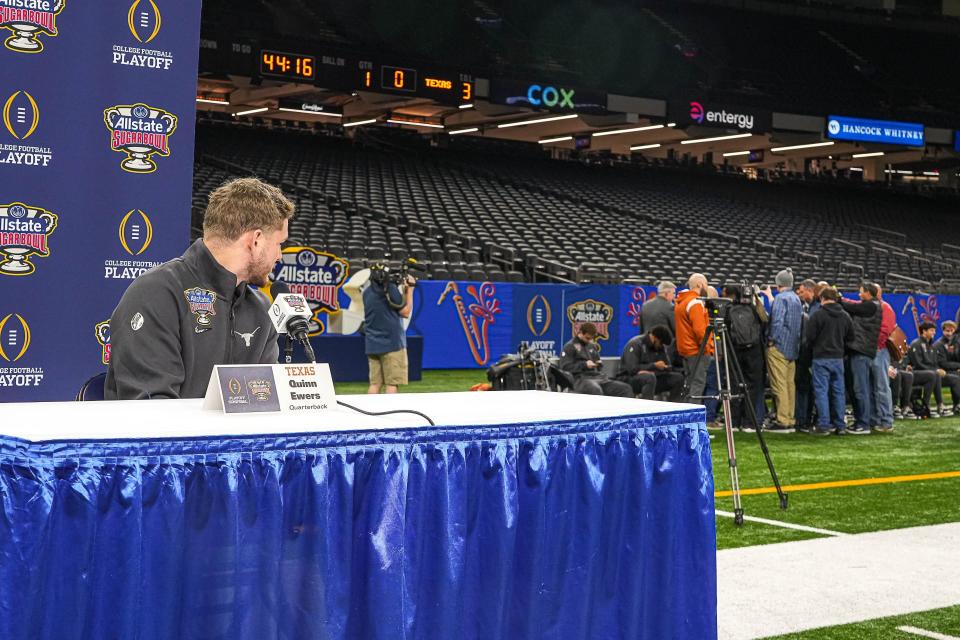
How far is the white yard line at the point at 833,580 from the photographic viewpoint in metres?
5.29

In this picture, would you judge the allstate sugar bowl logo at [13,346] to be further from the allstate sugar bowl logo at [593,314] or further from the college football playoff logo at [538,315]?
the allstate sugar bowl logo at [593,314]

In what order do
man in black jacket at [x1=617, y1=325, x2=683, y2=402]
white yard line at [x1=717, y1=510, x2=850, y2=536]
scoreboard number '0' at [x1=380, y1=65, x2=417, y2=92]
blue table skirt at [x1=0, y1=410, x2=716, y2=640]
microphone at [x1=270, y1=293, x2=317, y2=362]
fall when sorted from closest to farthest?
1. blue table skirt at [x1=0, y1=410, x2=716, y2=640]
2. microphone at [x1=270, y1=293, x2=317, y2=362]
3. white yard line at [x1=717, y1=510, x2=850, y2=536]
4. man in black jacket at [x1=617, y1=325, x2=683, y2=402]
5. scoreboard number '0' at [x1=380, y1=65, x2=417, y2=92]

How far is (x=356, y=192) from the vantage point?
94.8 feet

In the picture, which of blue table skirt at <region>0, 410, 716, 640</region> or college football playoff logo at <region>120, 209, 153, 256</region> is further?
college football playoff logo at <region>120, 209, 153, 256</region>

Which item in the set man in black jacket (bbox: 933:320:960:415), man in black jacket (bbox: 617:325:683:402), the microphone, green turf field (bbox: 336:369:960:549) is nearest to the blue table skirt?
the microphone

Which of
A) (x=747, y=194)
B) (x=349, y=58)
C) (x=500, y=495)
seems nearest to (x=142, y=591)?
(x=500, y=495)

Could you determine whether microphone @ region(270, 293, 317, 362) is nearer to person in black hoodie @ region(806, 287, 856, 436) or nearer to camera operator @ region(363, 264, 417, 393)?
camera operator @ region(363, 264, 417, 393)

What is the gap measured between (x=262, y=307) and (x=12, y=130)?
99.7 inches

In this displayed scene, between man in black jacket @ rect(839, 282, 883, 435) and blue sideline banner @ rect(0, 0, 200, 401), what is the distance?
30.0ft

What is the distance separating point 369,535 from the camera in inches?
110

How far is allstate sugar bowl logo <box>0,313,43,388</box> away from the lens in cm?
593

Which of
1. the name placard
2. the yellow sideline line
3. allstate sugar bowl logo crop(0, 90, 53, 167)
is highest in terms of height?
allstate sugar bowl logo crop(0, 90, 53, 167)

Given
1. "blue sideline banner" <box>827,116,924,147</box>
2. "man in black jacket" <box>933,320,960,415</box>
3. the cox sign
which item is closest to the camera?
"man in black jacket" <box>933,320,960,415</box>

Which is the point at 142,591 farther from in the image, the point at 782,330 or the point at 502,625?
the point at 782,330
